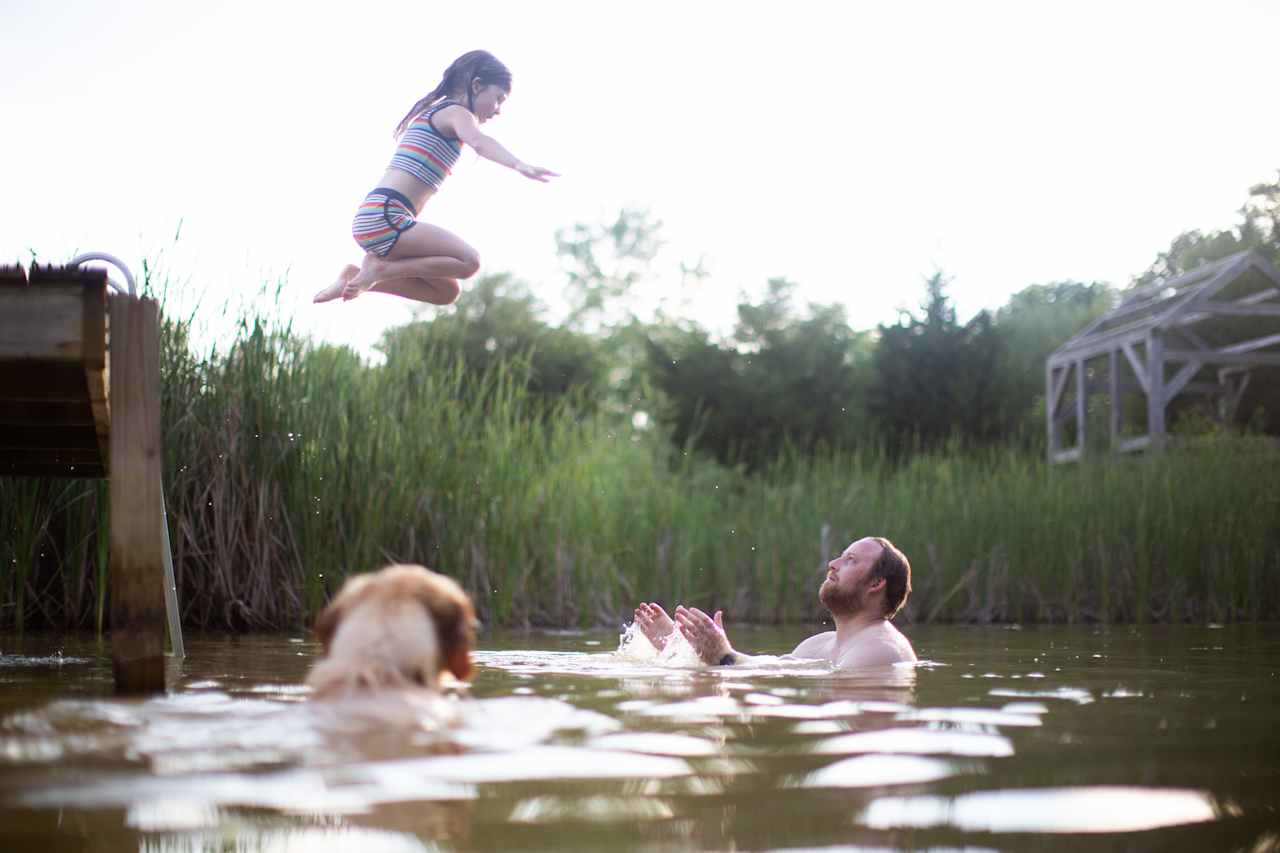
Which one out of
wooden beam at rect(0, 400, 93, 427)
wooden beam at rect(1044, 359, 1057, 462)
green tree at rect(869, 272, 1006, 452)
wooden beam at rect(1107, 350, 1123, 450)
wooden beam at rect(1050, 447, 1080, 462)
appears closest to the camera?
wooden beam at rect(0, 400, 93, 427)

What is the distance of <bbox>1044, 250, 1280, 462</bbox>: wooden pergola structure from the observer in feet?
61.3

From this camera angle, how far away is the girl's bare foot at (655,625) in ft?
19.5

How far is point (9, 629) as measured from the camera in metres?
7.18

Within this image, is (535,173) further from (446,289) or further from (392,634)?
(392,634)

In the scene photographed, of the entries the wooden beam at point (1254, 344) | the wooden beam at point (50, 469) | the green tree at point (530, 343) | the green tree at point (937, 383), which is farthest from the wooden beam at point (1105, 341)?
the wooden beam at point (50, 469)

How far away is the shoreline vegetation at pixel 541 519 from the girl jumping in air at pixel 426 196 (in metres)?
1.44

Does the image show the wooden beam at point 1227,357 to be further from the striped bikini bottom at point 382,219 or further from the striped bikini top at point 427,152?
the striped bikini bottom at point 382,219

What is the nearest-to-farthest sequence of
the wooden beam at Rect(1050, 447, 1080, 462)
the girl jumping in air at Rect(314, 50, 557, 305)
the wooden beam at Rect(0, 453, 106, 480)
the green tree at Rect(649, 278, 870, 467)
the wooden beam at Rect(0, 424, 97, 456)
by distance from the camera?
1. the wooden beam at Rect(0, 424, 97, 456)
2. the wooden beam at Rect(0, 453, 106, 480)
3. the girl jumping in air at Rect(314, 50, 557, 305)
4. the wooden beam at Rect(1050, 447, 1080, 462)
5. the green tree at Rect(649, 278, 870, 467)

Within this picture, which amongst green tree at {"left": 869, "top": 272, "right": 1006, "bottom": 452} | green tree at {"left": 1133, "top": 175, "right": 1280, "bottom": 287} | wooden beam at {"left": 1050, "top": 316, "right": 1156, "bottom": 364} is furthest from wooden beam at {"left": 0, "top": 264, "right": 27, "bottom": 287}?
green tree at {"left": 1133, "top": 175, "right": 1280, "bottom": 287}

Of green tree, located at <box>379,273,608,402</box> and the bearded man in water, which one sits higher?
green tree, located at <box>379,273,608,402</box>

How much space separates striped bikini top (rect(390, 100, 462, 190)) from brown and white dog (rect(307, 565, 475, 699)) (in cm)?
399

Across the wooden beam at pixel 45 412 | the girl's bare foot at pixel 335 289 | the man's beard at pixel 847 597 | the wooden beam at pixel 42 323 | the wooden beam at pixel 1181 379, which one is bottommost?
the man's beard at pixel 847 597

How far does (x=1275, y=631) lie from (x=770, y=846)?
7.63m

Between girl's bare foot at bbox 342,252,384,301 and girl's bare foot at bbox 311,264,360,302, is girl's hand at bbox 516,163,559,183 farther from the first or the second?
girl's bare foot at bbox 311,264,360,302
